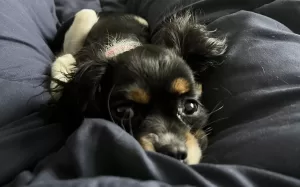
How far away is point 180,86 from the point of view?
1.20m

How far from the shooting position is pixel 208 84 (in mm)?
1363

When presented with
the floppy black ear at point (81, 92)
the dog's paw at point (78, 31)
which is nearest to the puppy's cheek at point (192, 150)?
the floppy black ear at point (81, 92)

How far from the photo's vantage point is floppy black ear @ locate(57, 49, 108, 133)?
1.29 meters

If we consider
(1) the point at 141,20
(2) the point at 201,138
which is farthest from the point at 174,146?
(1) the point at 141,20

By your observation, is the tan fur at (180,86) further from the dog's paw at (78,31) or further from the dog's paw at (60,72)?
the dog's paw at (78,31)

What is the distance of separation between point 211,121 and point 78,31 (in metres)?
1.05

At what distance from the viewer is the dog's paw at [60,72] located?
1365 millimetres

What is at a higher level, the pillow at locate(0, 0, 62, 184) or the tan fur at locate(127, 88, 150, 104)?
the tan fur at locate(127, 88, 150, 104)

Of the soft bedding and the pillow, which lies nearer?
the soft bedding

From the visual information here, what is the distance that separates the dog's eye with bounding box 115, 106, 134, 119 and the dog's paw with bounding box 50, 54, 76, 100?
0.26 meters

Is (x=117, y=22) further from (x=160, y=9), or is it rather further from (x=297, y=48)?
(x=297, y=48)

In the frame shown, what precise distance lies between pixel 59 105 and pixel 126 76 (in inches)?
10.1

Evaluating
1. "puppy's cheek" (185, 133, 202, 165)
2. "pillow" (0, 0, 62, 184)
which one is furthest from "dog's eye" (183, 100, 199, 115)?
"pillow" (0, 0, 62, 184)

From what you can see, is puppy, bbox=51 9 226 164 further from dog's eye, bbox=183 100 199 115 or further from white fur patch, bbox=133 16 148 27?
white fur patch, bbox=133 16 148 27
